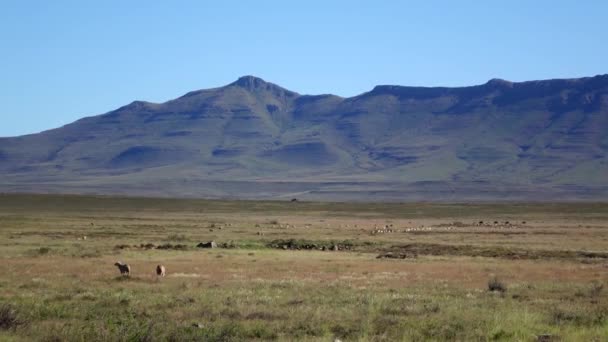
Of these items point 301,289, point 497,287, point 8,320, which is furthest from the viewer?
point 497,287

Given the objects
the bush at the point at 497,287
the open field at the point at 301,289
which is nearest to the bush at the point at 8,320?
the open field at the point at 301,289

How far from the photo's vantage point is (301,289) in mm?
26094

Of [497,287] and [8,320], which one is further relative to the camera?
[497,287]

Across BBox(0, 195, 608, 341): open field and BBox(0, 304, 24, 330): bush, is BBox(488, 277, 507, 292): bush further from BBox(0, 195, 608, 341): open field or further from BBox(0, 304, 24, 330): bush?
BBox(0, 304, 24, 330): bush

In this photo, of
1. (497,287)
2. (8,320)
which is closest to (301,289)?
(497,287)

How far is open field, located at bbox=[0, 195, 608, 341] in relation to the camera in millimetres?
18266

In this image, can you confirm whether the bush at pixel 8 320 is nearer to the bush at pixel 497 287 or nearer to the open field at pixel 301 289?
the open field at pixel 301 289

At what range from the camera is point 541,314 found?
20.9 metres

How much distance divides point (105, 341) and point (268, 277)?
14185 millimetres

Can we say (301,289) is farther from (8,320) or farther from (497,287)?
(8,320)

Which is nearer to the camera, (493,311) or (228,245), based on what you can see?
(493,311)

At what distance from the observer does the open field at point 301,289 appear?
18.3m

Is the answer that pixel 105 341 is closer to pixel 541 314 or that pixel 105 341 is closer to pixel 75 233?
pixel 541 314

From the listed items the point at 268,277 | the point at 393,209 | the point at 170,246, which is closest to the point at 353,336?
the point at 268,277
